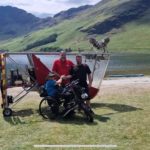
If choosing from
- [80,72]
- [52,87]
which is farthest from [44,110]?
[80,72]

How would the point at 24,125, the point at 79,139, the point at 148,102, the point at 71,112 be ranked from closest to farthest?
the point at 79,139
the point at 24,125
the point at 71,112
the point at 148,102

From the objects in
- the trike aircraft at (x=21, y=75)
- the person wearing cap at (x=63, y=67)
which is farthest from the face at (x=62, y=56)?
the trike aircraft at (x=21, y=75)

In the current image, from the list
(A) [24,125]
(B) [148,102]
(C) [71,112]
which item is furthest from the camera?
(B) [148,102]

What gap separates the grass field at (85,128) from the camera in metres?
12.4

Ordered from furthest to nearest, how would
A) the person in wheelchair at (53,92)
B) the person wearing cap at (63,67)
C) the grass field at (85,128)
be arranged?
the person wearing cap at (63,67) < the person in wheelchair at (53,92) < the grass field at (85,128)

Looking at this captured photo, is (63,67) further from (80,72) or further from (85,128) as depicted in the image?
(85,128)

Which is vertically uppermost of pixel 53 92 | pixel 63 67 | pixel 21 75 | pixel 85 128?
pixel 63 67

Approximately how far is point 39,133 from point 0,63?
227 inches

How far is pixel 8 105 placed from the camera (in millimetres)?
18516

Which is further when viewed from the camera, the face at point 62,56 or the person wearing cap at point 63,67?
the person wearing cap at point 63,67

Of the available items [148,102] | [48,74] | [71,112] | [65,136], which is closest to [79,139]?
[65,136]

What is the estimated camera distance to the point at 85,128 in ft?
47.7

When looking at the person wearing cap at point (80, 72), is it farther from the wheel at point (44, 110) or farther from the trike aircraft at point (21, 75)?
the wheel at point (44, 110)

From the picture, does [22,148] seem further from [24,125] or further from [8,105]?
[8,105]
